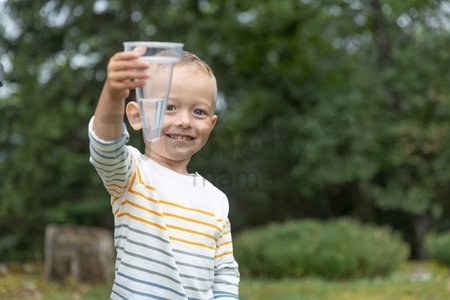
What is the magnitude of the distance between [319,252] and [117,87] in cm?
828

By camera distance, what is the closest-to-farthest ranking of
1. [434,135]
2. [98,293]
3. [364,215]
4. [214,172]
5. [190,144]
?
1. [190,144]
2. [98,293]
3. [214,172]
4. [434,135]
5. [364,215]

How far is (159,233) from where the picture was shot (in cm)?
204

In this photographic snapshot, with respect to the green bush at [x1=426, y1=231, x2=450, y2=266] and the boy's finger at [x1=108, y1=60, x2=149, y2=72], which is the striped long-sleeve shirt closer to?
the boy's finger at [x1=108, y1=60, x2=149, y2=72]

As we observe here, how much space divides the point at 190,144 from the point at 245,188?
13.9 meters

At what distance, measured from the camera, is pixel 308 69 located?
16.3 meters

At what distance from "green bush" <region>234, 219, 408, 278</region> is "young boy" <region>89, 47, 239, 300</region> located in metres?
7.56

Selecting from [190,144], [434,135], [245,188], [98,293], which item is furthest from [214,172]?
[190,144]

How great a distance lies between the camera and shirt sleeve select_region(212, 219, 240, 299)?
87.4 inches

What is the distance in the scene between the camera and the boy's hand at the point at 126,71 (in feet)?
5.20

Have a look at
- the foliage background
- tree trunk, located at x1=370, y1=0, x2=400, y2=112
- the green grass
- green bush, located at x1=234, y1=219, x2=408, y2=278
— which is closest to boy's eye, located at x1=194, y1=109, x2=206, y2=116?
the green grass

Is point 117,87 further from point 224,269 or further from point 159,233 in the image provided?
point 224,269

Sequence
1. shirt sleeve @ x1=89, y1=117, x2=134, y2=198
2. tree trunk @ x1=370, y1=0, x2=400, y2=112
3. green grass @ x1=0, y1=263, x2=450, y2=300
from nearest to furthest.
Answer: shirt sleeve @ x1=89, y1=117, x2=134, y2=198 < green grass @ x1=0, y1=263, x2=450, y2=300 < tree trunk @ x1=370, y1=0, x2=400, y2=112

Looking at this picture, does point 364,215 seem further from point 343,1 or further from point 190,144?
point 190,144

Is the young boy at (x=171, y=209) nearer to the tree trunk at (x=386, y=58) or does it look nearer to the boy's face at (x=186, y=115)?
the boy's face at (x=186, y=115)
